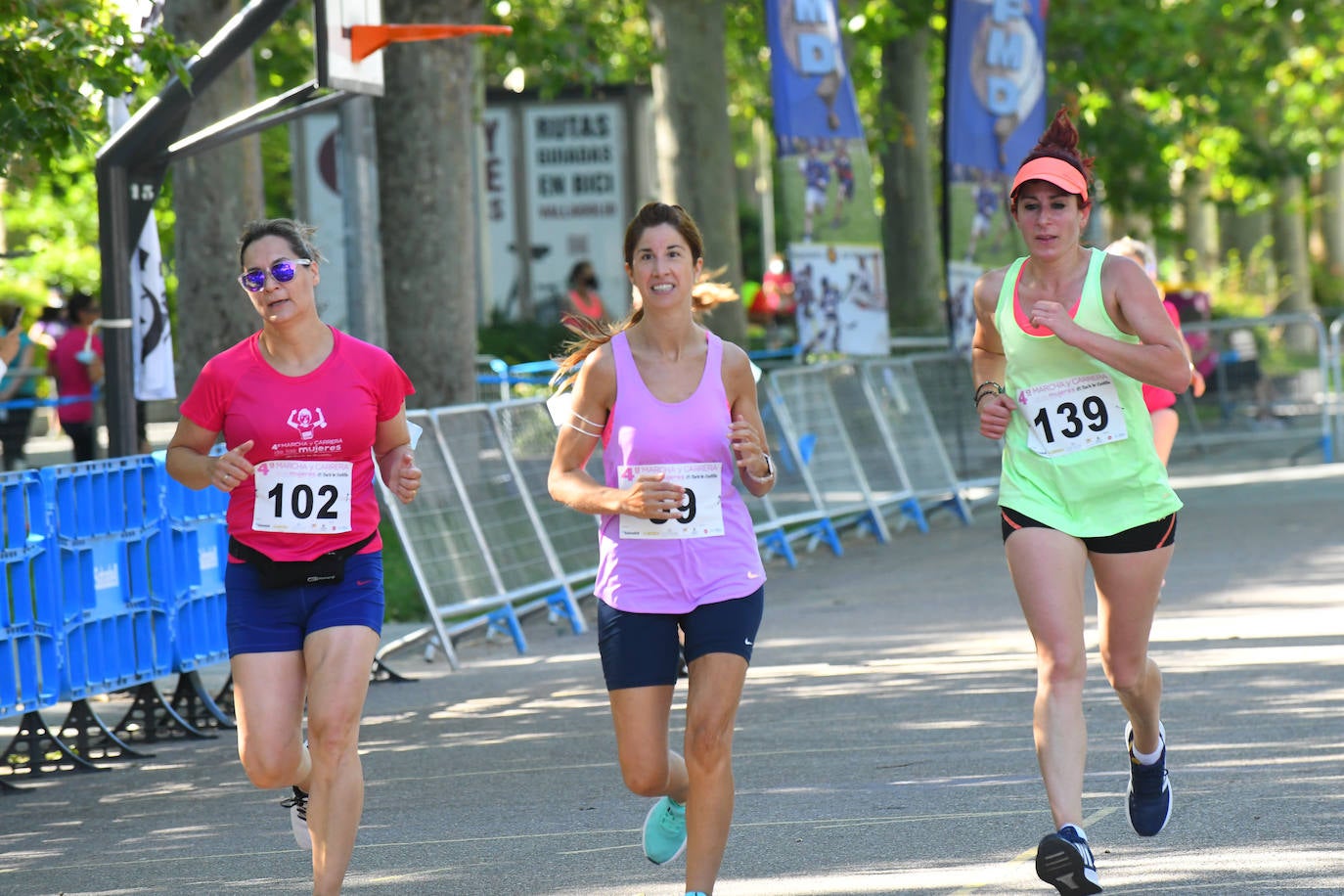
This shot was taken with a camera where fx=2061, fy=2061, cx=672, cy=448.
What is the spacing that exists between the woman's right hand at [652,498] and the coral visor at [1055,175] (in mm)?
1351

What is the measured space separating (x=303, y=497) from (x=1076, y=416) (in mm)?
2191

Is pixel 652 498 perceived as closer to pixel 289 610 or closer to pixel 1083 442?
pixel 289 610

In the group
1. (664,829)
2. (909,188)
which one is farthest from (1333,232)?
(664,829)

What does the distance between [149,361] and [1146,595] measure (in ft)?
17.8

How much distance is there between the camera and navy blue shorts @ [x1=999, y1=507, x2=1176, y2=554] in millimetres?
5836

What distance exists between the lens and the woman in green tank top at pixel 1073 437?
5.70 m

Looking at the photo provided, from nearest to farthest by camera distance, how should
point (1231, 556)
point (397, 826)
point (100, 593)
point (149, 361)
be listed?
point (397, 826)
point (100, 593)
point (149, 361)
point (1231, 556)

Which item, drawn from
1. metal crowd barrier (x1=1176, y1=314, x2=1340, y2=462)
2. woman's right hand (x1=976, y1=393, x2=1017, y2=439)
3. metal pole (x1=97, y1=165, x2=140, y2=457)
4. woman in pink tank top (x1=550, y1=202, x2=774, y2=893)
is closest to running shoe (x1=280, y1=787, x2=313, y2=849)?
woman in pink tank top (x1=550, y1=202, x2=774, y2=893)

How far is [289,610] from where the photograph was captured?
5762 millimetres

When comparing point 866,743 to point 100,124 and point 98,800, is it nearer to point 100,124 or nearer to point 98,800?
point 98,800

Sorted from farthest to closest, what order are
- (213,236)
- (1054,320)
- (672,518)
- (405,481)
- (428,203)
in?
(428,203) < (213,236) < (405,481) < (1054,320) < (672,518)

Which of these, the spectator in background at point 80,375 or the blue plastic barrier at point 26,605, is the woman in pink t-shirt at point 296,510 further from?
the spectator in background at point 80,375

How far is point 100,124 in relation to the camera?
33.7ft

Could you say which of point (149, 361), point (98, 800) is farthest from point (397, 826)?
point (149, 361)
